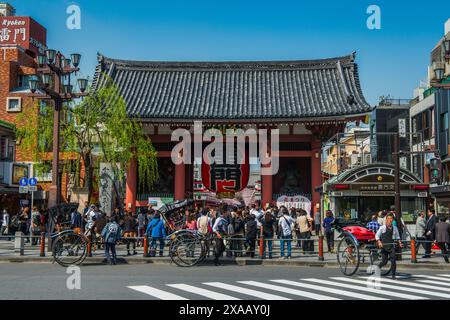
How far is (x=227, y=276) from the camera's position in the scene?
13.8 meters

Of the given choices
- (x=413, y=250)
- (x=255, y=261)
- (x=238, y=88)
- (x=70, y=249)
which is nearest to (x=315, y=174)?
(x=238, y=88)

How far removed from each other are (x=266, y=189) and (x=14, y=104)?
2486cm

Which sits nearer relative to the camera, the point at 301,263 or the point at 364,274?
the point at 364,274

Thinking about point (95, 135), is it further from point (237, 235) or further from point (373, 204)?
point (373, 204)

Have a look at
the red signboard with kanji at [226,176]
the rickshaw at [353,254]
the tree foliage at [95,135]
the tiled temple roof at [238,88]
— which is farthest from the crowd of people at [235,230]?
the tiled temple roof at [238,88]

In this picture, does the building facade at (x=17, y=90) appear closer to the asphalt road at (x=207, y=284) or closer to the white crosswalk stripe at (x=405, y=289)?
the asphalt road at (x=207, y=284)

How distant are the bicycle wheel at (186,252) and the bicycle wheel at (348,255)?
175 inches

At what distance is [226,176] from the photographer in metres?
27.5

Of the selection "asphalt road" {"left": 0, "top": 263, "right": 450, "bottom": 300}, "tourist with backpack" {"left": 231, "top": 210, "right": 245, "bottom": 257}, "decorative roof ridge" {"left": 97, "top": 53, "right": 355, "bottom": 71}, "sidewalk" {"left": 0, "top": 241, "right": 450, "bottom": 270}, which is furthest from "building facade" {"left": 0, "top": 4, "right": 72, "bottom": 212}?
"asphalt road" {"left": 0, "top": 263, "right": 450, "bottom": 300}

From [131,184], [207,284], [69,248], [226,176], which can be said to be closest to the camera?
[207,284]

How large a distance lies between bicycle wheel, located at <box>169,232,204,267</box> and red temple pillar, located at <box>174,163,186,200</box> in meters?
11.1
